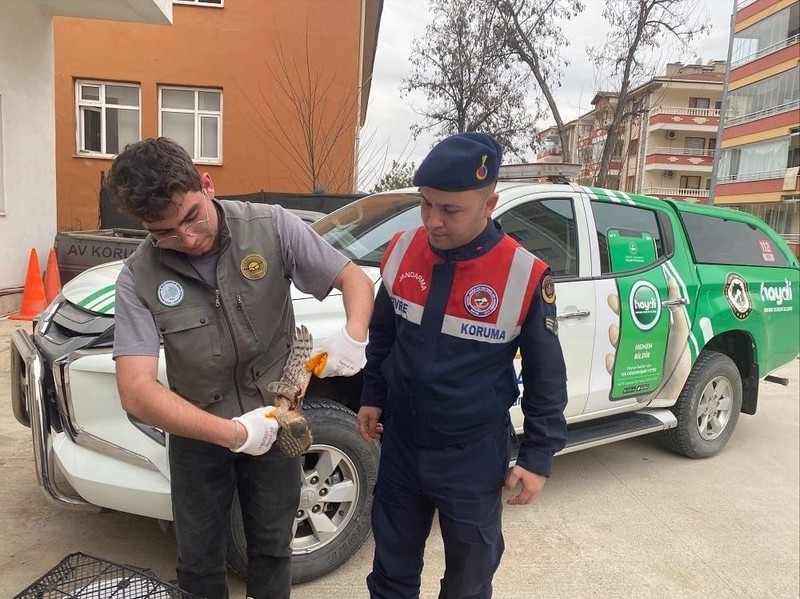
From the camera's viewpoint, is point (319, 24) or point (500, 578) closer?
point (500, 578)

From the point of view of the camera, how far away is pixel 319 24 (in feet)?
45.2

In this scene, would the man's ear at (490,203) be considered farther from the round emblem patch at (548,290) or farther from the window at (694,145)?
the window at (694,145)

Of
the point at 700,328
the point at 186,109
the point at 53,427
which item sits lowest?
the point at 53,427

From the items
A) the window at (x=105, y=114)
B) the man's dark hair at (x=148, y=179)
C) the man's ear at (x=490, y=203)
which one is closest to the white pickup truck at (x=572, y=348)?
the man's dark hair at (x=148, y=179)

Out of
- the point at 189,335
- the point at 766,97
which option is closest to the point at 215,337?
the point at 189,335

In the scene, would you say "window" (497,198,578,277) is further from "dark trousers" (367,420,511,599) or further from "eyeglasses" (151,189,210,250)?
"eyeglasses" (151,189,210,250)

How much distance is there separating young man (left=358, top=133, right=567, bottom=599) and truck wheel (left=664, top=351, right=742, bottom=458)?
282 centimetres

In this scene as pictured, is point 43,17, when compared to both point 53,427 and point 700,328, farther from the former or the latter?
point 700,328

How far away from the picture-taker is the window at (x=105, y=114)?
44.3 feet

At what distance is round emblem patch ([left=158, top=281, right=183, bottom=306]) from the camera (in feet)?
5.80

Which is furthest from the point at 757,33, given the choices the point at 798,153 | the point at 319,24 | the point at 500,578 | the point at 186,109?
the point at 500,578

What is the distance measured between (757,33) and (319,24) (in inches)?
1585

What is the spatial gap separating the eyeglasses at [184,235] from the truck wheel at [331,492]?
1.07 m

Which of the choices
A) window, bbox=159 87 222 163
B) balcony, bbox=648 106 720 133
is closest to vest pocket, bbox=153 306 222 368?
window, bbox=159 87 222 163
